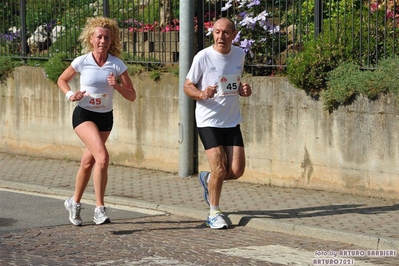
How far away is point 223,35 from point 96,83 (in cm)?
129

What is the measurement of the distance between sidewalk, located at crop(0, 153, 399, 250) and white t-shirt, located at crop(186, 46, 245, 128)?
104 cm

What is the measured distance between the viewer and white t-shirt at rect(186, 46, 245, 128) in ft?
30.0

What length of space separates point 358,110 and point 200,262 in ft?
12.7

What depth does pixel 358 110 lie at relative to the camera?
10.8 meters

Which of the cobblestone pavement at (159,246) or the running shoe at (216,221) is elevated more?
the running shoe at (216,221)

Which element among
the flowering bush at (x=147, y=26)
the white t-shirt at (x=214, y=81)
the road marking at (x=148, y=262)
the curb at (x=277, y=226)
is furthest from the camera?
the flowering bush at (x=147, y=26)

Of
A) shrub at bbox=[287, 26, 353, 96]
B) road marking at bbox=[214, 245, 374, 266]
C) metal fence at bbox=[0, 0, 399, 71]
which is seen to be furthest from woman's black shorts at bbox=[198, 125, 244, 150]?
metal fence at bbox=[0, 0, 399, 71]

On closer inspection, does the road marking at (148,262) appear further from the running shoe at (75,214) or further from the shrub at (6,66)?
the shrub at (6,66)

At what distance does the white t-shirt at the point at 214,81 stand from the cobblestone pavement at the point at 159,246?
104 centimetres

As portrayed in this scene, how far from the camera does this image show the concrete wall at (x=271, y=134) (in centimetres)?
1062

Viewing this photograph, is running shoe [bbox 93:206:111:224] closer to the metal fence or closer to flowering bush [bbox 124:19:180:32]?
the metal fence

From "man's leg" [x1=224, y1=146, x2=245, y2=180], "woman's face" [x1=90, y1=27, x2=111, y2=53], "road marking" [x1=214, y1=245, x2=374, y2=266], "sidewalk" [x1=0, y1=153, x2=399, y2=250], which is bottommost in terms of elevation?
"road marking" [x1=214, y1=245, x2=374, y2=266]

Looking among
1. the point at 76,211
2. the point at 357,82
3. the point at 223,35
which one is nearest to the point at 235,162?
the point at 223,35

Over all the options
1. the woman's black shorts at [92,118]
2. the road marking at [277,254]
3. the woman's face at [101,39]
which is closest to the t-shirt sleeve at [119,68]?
the woman's face at [101,39]
